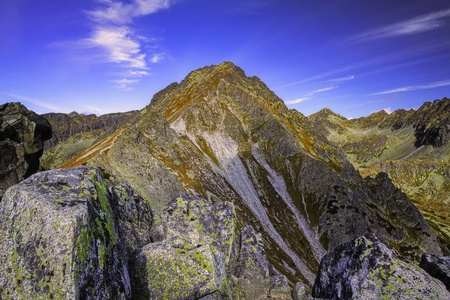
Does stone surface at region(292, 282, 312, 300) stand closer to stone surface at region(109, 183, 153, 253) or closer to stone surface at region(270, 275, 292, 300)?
stone surface at region(270, 275, 292, 300)

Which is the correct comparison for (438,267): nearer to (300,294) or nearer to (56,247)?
(300,294)

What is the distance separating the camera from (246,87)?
186m

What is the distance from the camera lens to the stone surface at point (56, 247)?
23.2ft

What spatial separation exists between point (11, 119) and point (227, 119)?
12443 centimetres

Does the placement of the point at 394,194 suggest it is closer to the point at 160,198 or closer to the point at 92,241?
the point at 160,198

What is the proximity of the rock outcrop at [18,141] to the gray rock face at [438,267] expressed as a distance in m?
43.5

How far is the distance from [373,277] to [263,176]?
113m

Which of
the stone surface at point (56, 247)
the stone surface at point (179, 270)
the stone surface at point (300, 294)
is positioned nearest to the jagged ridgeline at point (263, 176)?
the stone surface at point (300, 294)

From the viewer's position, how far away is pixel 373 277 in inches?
510

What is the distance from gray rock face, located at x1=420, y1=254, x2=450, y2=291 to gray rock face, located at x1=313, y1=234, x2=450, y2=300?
241 centimetres

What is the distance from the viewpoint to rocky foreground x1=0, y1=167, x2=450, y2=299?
7.25 metres

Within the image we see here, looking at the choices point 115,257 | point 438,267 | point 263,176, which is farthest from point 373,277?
point 263,176

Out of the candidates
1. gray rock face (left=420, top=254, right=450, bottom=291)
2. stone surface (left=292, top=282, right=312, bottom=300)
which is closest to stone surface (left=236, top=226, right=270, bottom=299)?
stone surface (left=292, top=282, right=312, bottom=300)

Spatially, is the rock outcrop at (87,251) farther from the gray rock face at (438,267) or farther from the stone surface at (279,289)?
the gray rock face at (438,267)
